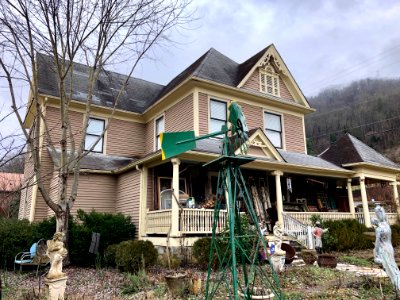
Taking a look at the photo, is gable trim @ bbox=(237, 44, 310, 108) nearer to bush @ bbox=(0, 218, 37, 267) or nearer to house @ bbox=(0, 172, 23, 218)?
house @ bbox=(0, 172, 23, 218)

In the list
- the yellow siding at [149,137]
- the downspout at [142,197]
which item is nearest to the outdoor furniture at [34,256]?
the downspout at [142,197]

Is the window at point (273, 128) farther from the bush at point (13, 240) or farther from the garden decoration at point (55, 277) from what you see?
the garden decoration at point (55, 277)

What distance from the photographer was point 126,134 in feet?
55.4

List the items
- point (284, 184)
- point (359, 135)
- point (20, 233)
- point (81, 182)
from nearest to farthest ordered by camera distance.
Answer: point (20, 233)
point (81, 182)
point (284, 184)
point (359, 135)

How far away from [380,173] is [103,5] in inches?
588

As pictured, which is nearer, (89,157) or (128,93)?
(89,157)

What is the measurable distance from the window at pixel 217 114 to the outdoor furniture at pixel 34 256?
760cm

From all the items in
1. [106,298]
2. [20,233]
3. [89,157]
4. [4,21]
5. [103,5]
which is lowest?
[106,298]

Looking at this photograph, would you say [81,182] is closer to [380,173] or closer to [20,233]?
[20,233]

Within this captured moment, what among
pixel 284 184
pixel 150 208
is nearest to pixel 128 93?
pixel 150 208

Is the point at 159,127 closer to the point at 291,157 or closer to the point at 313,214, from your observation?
the point at 291,157

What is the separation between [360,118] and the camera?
6944cm

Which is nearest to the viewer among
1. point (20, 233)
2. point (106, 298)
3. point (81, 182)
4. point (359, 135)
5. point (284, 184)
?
point (106, 298)

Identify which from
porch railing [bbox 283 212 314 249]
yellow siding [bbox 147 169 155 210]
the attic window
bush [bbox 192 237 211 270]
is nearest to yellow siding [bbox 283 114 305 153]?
the attic window
